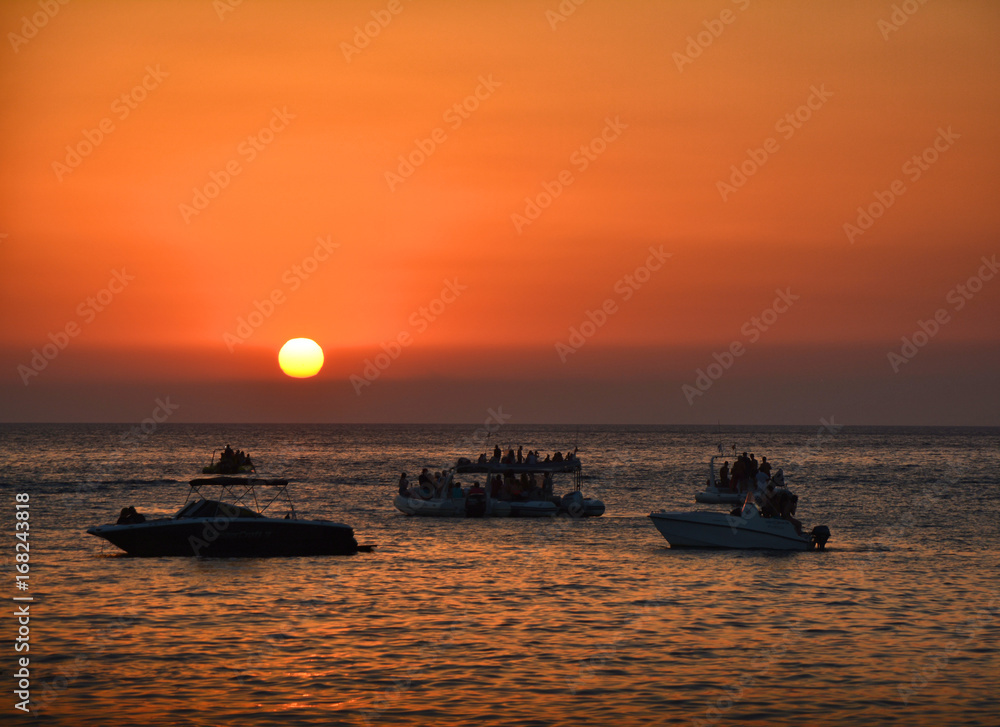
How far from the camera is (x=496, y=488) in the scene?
2210 inches

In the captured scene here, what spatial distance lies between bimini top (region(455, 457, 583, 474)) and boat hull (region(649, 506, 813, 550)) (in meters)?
16.6

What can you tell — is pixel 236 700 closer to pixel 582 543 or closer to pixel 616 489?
pixel 582 543

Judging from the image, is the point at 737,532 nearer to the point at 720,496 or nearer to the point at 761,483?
the point at 761,483

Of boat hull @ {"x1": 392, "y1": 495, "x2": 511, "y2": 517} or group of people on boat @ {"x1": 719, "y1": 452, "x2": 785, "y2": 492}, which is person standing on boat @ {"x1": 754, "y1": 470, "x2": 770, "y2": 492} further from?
group of people on boat @ {"x1": 719, "y1": 452, "x2": 785, "y2": 492}

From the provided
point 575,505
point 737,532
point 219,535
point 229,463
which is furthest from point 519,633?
point 229,463

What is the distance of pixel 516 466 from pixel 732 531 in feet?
65.1

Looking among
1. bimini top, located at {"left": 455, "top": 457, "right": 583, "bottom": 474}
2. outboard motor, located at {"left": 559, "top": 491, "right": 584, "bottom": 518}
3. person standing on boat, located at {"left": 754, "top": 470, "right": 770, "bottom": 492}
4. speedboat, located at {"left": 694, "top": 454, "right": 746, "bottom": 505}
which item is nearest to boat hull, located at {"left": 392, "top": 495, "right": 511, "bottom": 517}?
bimini top, located at {"left": 455, "top": 457, "right": 583, "bottom": 474}

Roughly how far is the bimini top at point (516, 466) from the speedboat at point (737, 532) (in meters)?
16.5

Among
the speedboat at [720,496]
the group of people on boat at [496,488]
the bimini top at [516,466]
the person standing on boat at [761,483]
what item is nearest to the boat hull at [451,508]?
the group of people on boat at [496,488]

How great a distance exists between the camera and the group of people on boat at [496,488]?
55562mm

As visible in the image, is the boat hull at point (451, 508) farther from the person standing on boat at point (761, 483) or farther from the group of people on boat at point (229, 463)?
the group of people on boat at point (229, 463)

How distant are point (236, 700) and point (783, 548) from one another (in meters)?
24.3

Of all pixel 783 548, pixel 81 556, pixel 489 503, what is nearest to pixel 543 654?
pixel 783 548

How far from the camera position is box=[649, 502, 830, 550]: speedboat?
37.0 meters
